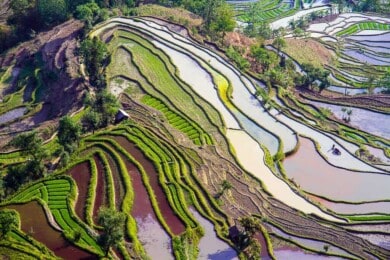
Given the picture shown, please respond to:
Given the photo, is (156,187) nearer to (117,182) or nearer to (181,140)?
(117,182)

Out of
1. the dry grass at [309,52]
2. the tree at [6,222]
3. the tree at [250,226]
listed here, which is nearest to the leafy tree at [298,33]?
the dry grass at [309,52]

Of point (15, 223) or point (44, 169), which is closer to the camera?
point (15, 223)

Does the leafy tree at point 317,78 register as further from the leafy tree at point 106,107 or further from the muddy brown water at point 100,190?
the muddy brown water at point 100,190

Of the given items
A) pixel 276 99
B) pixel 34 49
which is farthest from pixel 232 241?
pixel 34 49

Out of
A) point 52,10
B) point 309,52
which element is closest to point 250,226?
point 52,10

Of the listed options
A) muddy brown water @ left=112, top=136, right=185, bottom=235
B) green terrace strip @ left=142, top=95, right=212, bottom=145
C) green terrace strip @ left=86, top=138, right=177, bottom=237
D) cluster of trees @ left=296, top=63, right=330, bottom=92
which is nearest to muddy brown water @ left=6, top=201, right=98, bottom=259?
green terrace strip @ left=86, top=138, right=177, bottom=237

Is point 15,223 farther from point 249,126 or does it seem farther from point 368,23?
point 368,23

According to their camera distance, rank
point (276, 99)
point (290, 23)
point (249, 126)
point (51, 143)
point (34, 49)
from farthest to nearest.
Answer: point (290, 23), point (34, 49), point (276, 99), point (249, 126), point (51, 143)
